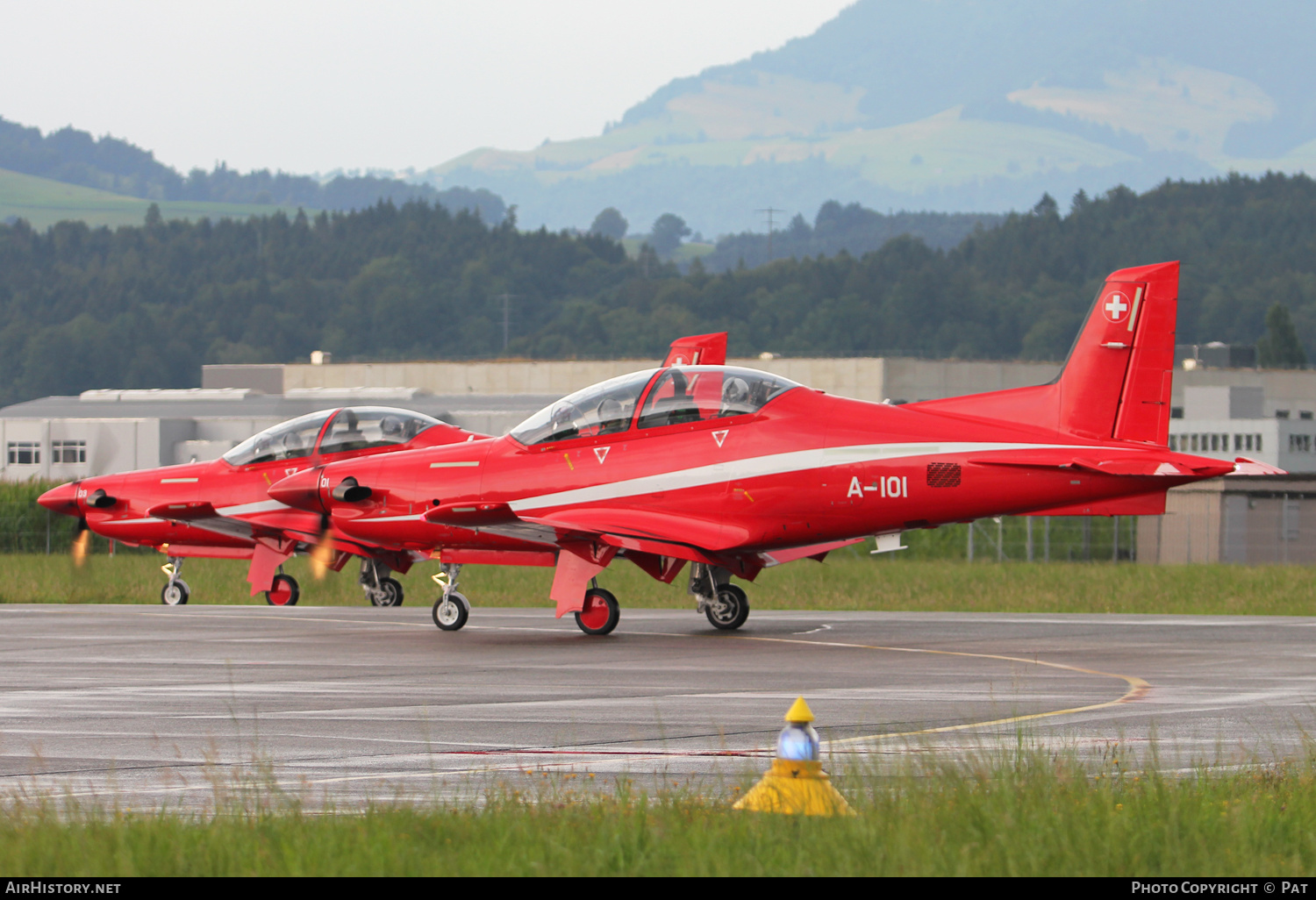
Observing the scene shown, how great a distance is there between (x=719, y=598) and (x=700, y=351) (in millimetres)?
5346

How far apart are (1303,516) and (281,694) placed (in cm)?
4470

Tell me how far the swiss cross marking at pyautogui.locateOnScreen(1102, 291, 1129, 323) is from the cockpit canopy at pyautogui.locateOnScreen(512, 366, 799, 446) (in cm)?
377

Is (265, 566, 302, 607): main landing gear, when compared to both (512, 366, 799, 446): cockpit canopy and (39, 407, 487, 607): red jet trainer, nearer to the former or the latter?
(39, 407, 487, 607): red jet trainer

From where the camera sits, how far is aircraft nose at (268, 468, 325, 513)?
21578 millimetres

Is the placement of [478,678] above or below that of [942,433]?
below

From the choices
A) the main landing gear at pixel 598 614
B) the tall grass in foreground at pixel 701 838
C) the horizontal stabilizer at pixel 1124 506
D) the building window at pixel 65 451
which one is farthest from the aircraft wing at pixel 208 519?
the building window at pixel 65 451

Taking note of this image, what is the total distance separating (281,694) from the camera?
1327cm

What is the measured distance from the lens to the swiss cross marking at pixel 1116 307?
1939 centimetres

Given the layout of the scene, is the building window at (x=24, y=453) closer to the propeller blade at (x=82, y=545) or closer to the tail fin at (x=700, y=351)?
the propeller blade at (x=82, y=545)

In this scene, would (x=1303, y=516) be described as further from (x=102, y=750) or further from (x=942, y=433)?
(x=102, y=750)

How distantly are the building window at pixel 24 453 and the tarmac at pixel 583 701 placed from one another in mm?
72382

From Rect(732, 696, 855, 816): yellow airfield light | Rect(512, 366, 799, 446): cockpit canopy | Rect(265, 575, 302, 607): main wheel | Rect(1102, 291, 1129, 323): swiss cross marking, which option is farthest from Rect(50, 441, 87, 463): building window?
Rect(732, 696, 855, 816): yellow airfield light
